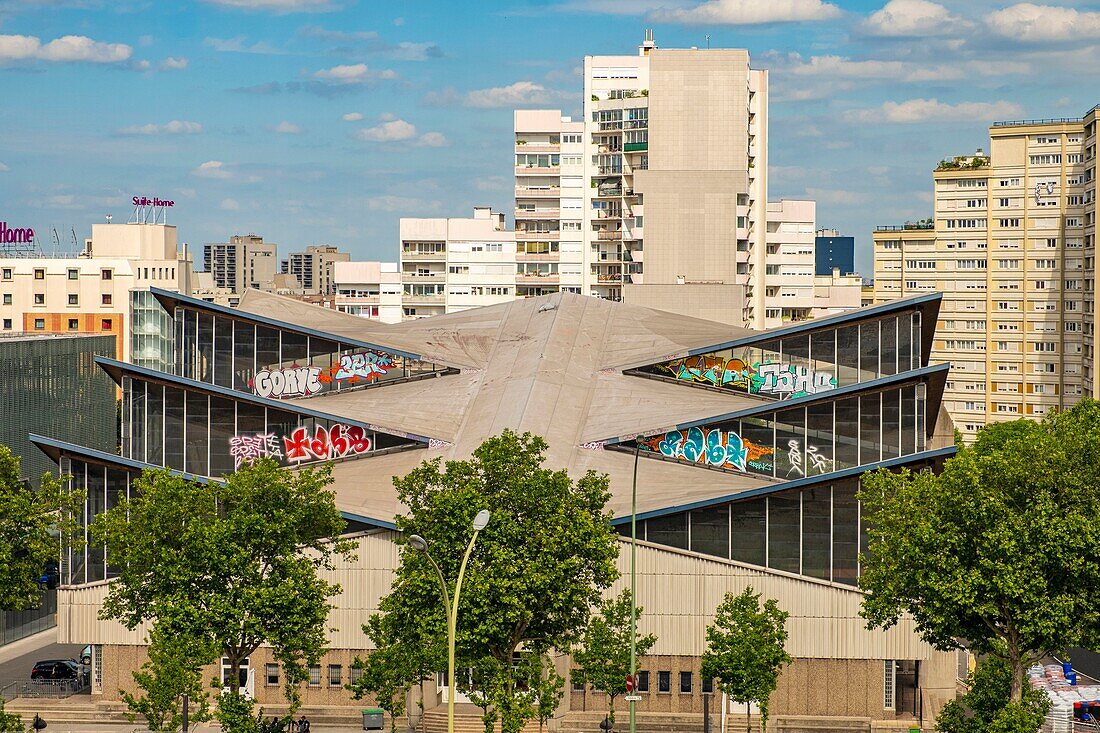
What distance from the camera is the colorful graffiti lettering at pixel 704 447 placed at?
73.6 meters

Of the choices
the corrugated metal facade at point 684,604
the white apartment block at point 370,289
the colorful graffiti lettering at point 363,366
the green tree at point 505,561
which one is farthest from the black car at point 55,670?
the white apartment block at point 370,289

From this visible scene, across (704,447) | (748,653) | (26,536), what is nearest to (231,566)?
(26,536)

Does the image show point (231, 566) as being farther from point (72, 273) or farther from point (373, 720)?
point (72, 273)

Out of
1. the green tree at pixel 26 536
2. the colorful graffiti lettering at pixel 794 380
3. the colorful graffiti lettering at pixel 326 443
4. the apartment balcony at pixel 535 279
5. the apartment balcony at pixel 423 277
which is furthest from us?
the apartment balcony at pixel 423 277

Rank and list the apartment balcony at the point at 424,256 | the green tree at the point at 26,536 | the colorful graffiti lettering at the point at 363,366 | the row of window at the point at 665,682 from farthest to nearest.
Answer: the apartment balcony at the point at 424,256
the colorful graffiti lettering at the point at 363,366
the row of window at the point at 665,682
the green tree at the point at 26,536

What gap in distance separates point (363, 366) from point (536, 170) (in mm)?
91920

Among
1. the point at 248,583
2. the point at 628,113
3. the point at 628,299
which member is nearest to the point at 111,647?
the point at 248,583

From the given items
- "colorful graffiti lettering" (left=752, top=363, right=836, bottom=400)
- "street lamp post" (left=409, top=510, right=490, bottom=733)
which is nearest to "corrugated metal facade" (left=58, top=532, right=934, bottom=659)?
"colorful graffiti lettering" (left=752, top=363, right=836, bottom=400)

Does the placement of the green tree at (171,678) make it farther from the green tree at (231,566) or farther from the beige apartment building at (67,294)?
the beige apartment building at (67,294)

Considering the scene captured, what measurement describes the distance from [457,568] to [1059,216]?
128m

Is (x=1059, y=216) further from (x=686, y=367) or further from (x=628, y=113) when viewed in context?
(x=686, y=367)

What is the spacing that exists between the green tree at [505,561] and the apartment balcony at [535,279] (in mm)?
116939

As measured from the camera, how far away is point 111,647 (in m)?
68.3

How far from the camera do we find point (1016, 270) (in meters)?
170
